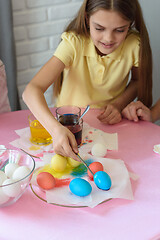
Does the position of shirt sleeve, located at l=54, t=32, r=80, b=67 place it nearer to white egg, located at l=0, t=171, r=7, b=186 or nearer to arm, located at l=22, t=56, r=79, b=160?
arm, located at l=22, t=56, r=79, b=160

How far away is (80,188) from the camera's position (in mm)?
718

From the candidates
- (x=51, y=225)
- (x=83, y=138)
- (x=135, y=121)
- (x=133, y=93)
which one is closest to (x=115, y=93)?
(x=133, y=93)

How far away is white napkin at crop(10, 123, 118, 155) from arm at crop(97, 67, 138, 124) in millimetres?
87

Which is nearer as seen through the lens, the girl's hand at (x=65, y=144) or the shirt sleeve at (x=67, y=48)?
the girl's hand at (x=65, y=144)

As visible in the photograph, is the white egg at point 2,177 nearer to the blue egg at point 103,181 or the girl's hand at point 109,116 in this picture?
the blue egg at point 103,181

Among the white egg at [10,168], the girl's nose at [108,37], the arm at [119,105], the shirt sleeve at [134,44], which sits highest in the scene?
the girl's nose at [108,37]

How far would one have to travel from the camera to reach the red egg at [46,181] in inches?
29.4

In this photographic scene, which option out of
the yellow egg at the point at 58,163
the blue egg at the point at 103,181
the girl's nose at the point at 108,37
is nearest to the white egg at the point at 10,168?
the yellow egg at the point at 58,163

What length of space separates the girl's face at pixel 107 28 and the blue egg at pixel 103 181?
64cm

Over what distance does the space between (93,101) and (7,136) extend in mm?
599

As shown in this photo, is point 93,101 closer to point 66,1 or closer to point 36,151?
point 36,151

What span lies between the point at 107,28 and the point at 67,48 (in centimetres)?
24

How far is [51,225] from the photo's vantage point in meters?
0.64

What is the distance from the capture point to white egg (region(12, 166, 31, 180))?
71 centimetres
